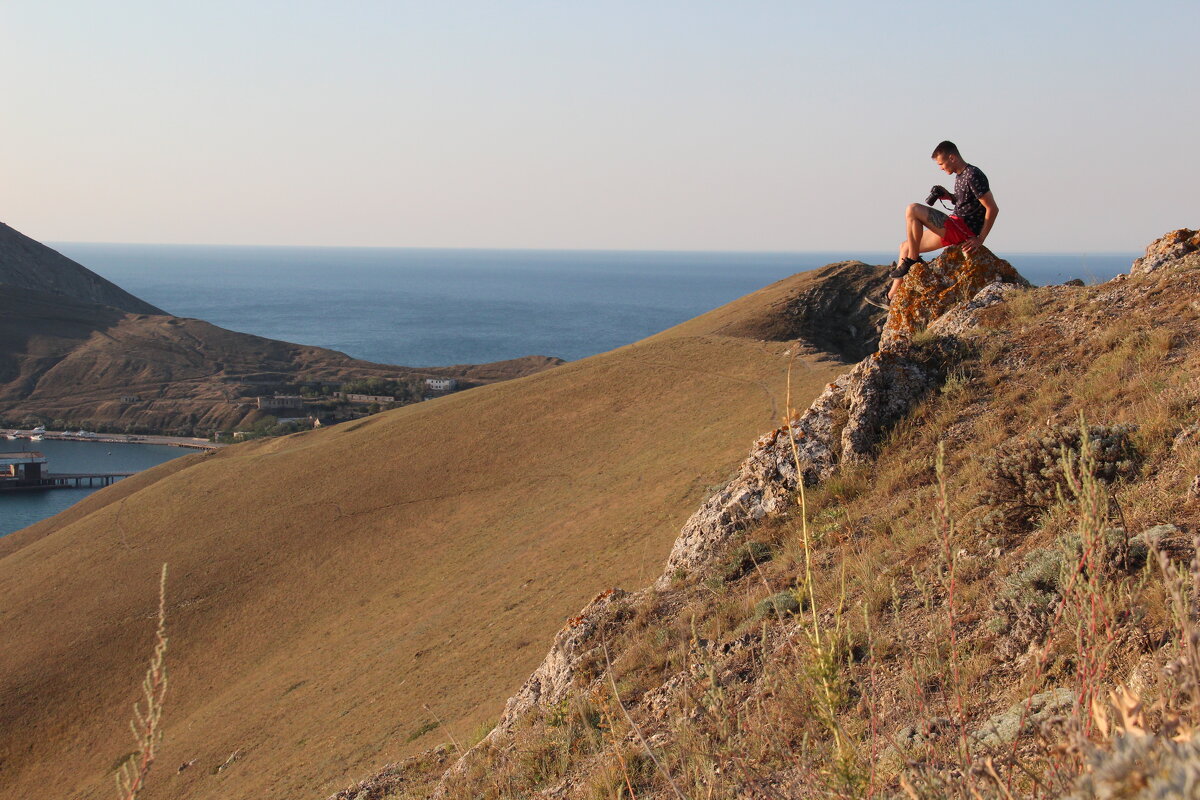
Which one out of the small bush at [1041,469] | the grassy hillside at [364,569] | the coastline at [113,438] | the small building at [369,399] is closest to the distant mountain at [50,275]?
the coastline at [113,438]

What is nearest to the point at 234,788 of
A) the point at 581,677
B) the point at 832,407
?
the point at 581,677

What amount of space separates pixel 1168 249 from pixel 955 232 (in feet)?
8.41

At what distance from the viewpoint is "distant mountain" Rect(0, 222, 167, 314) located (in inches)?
5851

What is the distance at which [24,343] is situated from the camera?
355ft

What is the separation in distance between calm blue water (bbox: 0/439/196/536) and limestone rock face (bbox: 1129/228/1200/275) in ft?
212

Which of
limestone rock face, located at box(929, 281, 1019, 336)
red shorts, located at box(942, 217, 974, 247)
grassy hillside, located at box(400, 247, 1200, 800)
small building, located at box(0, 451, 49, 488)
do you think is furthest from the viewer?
small building, located at box(0, 451, 49, 488)

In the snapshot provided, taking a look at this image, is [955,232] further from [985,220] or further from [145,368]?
[145,368]

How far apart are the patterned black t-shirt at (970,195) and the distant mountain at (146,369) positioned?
274 feet

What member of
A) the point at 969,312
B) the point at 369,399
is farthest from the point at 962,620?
the point at 369,399

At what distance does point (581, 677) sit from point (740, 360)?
84.2 feet

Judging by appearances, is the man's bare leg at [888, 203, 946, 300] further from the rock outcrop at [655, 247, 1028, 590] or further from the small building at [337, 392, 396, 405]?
the small building at [337, 392, 396, 405]

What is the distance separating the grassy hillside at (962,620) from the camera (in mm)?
2449

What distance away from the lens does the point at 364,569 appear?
22.4 m

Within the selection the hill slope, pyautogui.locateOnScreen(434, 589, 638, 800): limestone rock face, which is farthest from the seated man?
the hill slope
